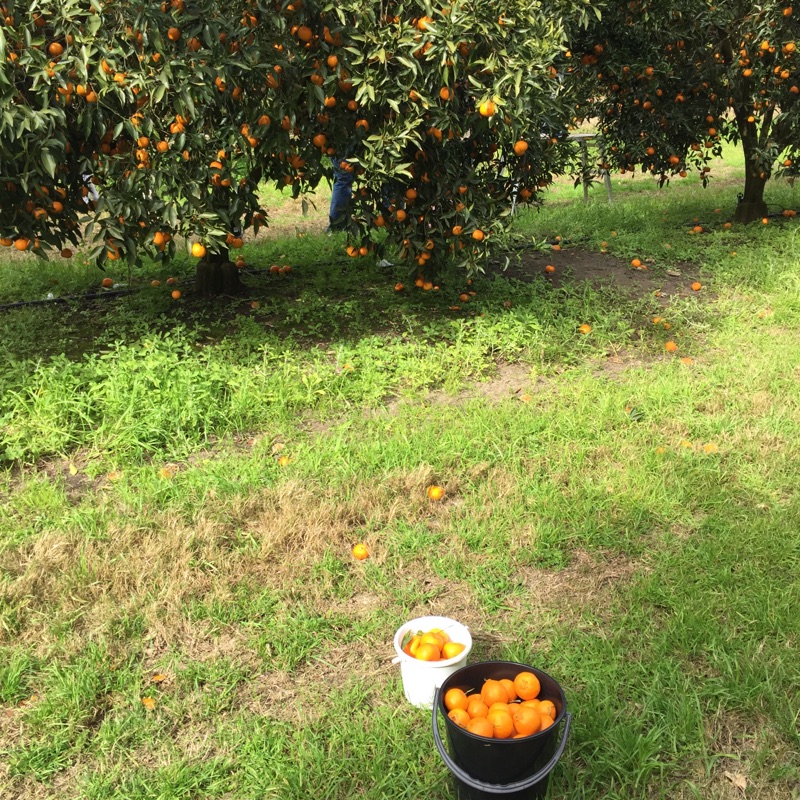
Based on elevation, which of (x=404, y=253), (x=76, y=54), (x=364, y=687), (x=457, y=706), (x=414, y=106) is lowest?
(x=364, y=687)

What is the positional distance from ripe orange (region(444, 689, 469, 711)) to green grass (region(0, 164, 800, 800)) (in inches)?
10.0

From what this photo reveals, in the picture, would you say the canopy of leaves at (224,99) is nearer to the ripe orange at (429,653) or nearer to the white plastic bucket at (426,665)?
the white plastic bucket at (426,665)

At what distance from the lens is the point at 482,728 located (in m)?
1.80

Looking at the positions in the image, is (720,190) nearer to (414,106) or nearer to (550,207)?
(550,207)

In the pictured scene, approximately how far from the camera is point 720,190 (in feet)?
32.2

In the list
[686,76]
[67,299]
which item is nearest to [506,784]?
[67,299]

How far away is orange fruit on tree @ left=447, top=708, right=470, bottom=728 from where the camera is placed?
6.07ft

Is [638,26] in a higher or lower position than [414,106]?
higher

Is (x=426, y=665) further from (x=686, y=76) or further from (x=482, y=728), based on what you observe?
(x=686, y=76)

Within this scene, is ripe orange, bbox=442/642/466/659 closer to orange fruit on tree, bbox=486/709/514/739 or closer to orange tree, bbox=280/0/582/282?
orange fruit on tree, bbox=486/709/514/739

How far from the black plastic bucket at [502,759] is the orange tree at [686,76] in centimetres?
609

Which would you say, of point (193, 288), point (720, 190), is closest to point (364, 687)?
point (193, 288)

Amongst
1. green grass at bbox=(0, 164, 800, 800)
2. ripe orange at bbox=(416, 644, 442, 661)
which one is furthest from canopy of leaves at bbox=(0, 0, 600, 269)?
ripe orange at bbox=(416, 644, 442, 661)

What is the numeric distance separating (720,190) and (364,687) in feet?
30.6
